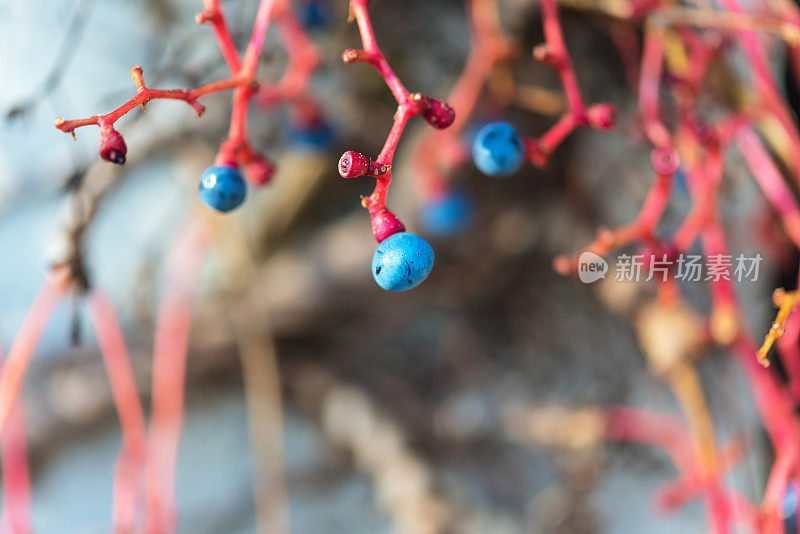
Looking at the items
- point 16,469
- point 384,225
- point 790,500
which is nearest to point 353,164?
point 384,225

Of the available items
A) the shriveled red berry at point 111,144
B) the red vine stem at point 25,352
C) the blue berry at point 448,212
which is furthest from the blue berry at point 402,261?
the blue berry at point 448,212

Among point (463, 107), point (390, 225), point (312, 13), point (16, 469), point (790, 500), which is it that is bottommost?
point (790, 500)

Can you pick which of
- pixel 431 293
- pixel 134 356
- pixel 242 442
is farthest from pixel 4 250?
pixel 431 293

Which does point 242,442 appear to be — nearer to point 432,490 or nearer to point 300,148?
point 432,490

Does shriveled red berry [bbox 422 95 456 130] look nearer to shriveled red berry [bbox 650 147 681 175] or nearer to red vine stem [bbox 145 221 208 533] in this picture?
shriveled red berry [bbox 650 147 681 175]

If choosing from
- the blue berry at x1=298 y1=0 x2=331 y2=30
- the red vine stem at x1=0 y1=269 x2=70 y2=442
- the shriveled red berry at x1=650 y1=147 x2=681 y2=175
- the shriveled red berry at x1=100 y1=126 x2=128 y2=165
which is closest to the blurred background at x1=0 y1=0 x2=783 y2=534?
the blue berry at x1=298 y1=0 x2=331 y2=30

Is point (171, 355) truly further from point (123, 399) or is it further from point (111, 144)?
point (111, 144)
